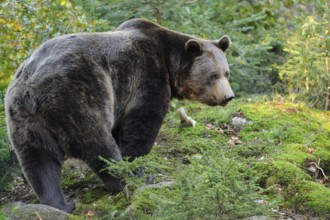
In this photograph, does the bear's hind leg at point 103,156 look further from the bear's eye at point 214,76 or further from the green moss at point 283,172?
the bear's eye at point 214,76

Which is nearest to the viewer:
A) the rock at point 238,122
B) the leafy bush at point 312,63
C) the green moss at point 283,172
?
the green moss at point 283,172

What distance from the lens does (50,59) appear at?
6445 millimetres

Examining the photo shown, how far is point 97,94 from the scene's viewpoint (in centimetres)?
659

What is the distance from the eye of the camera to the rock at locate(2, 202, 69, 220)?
5703 mm

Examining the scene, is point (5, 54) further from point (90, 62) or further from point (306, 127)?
point (306, 127)

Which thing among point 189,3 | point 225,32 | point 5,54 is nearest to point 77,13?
point 5,54

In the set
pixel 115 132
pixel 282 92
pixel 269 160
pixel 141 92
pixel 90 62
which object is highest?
pixel 90 62

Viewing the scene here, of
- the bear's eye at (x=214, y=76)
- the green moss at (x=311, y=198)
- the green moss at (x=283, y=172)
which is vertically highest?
the bear's eye at (x=214, y=76)

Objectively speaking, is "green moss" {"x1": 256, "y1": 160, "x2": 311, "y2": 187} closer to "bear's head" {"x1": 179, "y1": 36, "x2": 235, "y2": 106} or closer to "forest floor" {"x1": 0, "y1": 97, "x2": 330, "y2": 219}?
"forest floor" {"x1": 0, "y1": 97, "x2": 330, "y2": 219}

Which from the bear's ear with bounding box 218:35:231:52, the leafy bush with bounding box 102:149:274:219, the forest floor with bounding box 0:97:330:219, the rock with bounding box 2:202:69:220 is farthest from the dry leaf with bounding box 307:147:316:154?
the rock with bounding box 2:202:69:220

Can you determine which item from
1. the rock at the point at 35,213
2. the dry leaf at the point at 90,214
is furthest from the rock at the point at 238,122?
the rock at the point at 35,213

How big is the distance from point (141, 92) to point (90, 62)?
82cm

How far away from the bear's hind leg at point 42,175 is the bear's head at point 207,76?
2332 mm

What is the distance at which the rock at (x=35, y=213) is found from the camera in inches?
225
